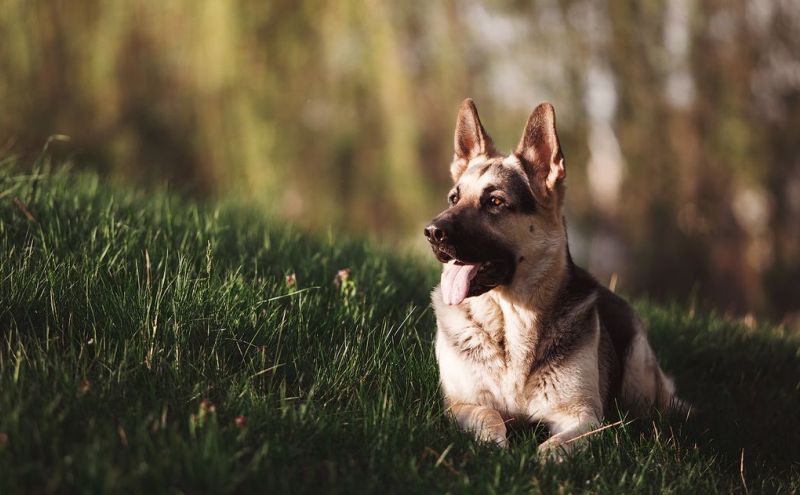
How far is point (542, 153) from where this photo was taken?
13.8 ft

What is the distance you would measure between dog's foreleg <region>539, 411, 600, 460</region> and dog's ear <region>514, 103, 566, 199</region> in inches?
46.6

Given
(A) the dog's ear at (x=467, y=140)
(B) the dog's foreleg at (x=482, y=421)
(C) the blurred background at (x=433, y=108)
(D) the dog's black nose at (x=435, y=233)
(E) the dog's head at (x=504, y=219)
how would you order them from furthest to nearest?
(C) the blurred background at (x=433, y=108) < (A) the dog's ear at (x=467, y=140) < (E) the dog's head at (x=504, y=219) < (D) the dog's black nose at (x=435, y=233) < (B) the dog's foreleg at (x=482, y=421)

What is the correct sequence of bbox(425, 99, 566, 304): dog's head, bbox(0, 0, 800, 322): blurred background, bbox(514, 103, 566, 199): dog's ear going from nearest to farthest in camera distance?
bbox(425, 99, 566, 304): dog's head < bbox(514, 103, 566, 199): dog's ear < bbox(0, 0, 800, 322): blurred background

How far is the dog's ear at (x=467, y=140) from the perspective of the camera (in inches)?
175

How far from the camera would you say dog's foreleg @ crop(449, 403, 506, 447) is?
3.47m

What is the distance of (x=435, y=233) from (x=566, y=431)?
1.10 m

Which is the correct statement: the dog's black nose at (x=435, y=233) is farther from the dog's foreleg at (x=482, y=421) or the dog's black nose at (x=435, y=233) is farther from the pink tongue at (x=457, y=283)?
the dog's foreleg at (x=482, y=421)

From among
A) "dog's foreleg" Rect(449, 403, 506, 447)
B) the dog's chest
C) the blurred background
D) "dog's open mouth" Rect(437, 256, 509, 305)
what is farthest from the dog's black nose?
the blurred background

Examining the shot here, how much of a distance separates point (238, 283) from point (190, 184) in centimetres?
440

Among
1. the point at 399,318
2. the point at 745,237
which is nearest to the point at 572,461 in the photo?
the point at 399,318

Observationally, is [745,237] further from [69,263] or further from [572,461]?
[69,263]

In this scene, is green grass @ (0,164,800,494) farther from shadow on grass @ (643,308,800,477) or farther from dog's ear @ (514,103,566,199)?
dog's ear @ (514,103,566,199)

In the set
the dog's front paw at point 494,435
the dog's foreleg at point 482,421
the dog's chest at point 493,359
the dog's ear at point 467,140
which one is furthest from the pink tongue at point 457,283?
the dog's ear at point 467,140

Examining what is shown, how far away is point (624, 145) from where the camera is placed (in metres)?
10.2
